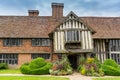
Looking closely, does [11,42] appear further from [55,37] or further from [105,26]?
[105,26]

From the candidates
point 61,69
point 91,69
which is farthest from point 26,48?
point 91,69

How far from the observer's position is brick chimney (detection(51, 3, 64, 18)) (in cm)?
3581

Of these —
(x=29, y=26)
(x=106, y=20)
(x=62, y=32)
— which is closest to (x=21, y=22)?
(x=29, y=26)

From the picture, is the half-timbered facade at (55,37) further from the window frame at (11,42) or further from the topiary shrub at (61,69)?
the topiary shrub at (61,69)

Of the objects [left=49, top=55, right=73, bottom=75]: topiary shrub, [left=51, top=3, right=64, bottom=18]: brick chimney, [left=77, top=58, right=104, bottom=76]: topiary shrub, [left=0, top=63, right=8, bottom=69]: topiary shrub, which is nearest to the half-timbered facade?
[left=51, top=3, right=64, bottom=18]: brick chimney

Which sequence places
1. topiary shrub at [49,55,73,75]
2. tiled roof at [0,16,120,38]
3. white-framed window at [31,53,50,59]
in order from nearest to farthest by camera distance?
topiary shrub at [49,55,73,75] < white-framed window at [31,53,50,59] < tiled roof at [0,16,120,38]

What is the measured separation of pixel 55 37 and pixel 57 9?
32.8ft

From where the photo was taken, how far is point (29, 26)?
34656 millimetres

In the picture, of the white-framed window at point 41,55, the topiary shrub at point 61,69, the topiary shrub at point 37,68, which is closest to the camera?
the topiary shrub at point 61,69

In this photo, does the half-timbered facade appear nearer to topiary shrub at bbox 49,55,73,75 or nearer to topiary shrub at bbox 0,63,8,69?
topiary shrub at bbox 0,63,8,69

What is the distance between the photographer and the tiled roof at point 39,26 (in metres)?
32.7

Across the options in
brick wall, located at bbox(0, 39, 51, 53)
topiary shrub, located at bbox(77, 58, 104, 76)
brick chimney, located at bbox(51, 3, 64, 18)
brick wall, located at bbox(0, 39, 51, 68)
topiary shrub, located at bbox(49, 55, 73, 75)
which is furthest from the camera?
brick chimney, located at bbox(51, 3, 64, 18)

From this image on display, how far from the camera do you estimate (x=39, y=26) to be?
34.9m

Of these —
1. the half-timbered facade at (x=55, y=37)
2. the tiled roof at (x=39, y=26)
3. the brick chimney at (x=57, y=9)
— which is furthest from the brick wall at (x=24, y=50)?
the brick chimney at (x=57, y=9)
